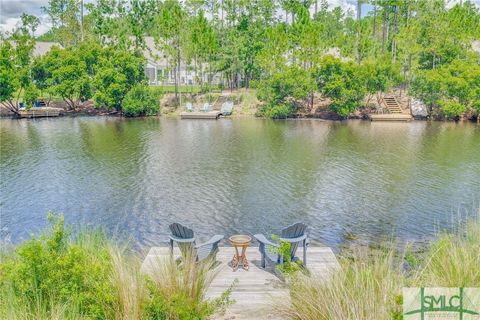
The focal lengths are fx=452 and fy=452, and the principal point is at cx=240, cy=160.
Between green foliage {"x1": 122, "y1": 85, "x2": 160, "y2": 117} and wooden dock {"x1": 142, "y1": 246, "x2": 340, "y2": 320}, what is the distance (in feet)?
104

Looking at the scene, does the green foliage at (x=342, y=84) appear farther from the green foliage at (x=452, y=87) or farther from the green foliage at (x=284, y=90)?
the green foliage at (x=452, y=87)

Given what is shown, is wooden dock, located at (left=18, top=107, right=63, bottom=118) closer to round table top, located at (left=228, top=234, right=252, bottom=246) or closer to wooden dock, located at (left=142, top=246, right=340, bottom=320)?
wooden dock, located at (left=142, top=246, right=340, bottom=320)

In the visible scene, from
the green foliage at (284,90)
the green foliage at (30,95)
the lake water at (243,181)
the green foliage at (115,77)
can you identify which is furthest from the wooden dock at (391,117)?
the green foliage at (30,95)

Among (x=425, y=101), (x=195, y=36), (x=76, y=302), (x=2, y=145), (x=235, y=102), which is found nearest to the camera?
(x=76, y=302)

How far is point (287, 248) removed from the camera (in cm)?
745

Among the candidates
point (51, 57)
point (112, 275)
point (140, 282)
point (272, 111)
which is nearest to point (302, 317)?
point (140, 282)

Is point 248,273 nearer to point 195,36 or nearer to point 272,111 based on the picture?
point 272,111

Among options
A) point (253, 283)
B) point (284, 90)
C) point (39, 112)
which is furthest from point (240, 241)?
point (39, 112)

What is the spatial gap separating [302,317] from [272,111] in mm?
33758

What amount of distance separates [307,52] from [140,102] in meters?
15.6

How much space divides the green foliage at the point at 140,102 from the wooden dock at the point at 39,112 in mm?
6382

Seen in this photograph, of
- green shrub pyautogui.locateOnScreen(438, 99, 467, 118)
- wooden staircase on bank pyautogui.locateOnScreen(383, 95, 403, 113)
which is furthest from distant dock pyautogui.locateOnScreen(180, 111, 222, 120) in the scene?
green shrub pyautogui.locateOnScreen(438, 99, 467, 118)

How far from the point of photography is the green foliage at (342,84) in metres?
37.4

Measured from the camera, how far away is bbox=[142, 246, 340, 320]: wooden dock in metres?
7.06
